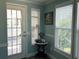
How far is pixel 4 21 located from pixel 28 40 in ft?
4.64

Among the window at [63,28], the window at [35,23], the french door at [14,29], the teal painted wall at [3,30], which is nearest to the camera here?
the teal painted wall at [3,30]

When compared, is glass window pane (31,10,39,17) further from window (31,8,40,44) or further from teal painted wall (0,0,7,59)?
teal painted wall (0,0,7,59)

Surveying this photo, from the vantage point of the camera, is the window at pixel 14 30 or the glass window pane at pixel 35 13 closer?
the window at pixel 14 30

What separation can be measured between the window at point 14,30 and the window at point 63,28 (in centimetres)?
148

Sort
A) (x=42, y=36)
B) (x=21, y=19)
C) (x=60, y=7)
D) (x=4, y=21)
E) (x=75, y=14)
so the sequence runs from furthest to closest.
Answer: (x=42, y=36) → (x=21, y=19) → (x=60, y=7) → (x=4, y=21) → (x=75, y=14)

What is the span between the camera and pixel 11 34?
3.69 metres

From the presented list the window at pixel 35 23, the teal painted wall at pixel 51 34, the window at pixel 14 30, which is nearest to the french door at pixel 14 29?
the window at pixel 14 30

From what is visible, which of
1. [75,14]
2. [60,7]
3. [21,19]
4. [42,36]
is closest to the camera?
[75,14]

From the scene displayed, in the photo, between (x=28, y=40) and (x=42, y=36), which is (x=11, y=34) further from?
(x=42, y=36)

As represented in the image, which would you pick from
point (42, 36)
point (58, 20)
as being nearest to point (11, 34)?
point (42, 36)

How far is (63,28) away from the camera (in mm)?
3428

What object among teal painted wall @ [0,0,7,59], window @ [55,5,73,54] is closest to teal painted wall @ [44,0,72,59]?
window @ [55,5,73,54]

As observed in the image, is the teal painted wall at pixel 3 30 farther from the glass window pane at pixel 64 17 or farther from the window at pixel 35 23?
the glass window pane at pixel 64 17

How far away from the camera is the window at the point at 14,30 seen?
3.62m
